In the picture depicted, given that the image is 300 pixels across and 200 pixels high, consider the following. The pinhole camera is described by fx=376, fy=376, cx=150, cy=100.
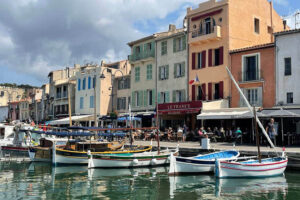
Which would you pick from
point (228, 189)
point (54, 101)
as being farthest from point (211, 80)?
point (54, 101)

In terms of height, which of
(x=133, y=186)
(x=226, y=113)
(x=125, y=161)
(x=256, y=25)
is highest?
(x=256, y=25)

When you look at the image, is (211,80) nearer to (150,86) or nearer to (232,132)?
(232,132)

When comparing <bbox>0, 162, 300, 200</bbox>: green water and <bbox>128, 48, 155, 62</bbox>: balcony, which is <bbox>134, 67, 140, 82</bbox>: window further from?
<bbox>0, 162, 300, 200</bbox>: green water

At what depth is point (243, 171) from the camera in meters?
19.2

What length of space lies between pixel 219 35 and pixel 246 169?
59.0ft

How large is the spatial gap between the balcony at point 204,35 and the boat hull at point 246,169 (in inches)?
687

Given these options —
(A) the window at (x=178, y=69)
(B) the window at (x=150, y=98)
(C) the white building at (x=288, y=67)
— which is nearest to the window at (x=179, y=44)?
(A) the window at (x=178, y=69)

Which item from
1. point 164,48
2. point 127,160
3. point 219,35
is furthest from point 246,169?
point 164,48

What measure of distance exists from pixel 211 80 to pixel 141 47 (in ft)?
39.0

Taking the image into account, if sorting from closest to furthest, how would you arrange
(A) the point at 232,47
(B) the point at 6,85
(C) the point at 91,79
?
(A) the point at 232,47, (C) the point at 91,79, (B) the point at 6,85

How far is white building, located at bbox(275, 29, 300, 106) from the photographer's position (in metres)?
29.1

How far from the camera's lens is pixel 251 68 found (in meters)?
32.2

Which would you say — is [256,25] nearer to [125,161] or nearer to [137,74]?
[137,74]

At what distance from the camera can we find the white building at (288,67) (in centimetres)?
2914
